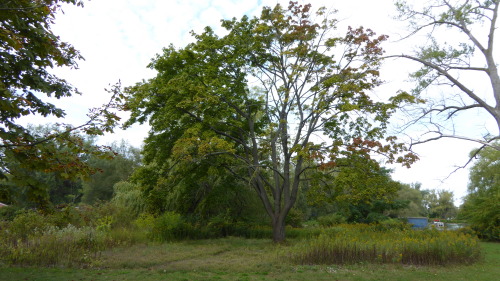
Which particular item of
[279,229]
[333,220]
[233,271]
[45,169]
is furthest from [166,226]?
[333,220]

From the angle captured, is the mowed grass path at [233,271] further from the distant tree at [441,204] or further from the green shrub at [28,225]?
the distant tree at [441,204]

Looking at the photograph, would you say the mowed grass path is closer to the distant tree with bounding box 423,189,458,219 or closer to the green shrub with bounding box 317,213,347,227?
the green shrub with bounding box 317,213,347,227

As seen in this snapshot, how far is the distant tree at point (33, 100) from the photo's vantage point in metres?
5.02

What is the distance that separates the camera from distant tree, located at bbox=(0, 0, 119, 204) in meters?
5.02

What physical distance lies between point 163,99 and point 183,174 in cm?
368

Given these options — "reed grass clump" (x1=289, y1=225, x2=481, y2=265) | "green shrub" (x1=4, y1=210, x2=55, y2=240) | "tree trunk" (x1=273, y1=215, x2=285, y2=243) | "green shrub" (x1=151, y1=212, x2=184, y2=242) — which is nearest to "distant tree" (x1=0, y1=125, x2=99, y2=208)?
"reed grass clump" (x1=289, y1=225, x2=481, y2=265)

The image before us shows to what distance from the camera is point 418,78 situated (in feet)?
34.8

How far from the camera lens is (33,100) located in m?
7.06

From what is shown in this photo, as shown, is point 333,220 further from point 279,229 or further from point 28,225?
point 28,225

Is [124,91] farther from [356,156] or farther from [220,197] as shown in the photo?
[220,197]

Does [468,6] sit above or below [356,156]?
above

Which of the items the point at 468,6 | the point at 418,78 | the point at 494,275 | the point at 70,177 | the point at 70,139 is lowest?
the point at 494,275

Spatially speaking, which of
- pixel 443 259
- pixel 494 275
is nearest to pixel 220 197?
pixel 443 259

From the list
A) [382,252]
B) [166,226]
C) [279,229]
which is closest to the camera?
[382,252]
